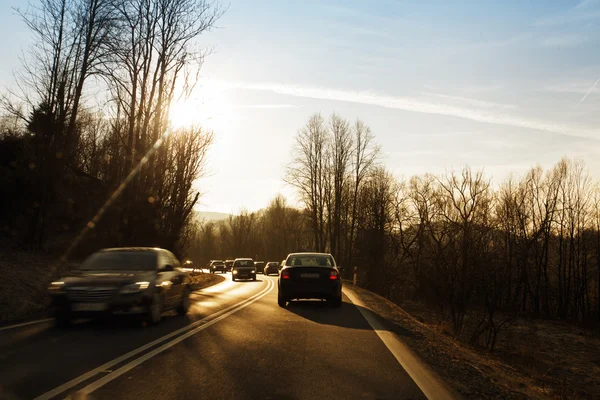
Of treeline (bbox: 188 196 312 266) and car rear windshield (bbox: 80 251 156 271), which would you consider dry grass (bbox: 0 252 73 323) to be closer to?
car rear windshield (bbox: 80 251 156 271)

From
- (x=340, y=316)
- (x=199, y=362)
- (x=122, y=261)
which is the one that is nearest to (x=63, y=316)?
(x=122, y=261)

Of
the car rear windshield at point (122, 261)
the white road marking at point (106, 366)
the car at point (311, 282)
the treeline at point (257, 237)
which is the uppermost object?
the treeline at point (257, 237)

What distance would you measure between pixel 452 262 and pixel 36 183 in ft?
78.9

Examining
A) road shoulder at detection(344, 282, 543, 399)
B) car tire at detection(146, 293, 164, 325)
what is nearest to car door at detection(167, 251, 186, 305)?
car tire at detection(146, 293, 164, 325)

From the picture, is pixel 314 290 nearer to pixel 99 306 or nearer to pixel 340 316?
pixel 340 316

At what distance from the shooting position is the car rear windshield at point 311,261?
16031mm

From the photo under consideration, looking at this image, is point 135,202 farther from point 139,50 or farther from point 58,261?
point 139,50

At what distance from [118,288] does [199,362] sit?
3550 millimetres

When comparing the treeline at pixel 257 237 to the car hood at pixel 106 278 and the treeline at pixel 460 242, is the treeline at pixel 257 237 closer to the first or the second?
the treeline at pixel 460 242

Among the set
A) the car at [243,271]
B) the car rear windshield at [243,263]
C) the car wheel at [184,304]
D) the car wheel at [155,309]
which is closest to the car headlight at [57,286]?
the car wheel at [155,309]

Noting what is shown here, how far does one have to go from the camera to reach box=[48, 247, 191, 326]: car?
9461mm

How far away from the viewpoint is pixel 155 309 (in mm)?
10359

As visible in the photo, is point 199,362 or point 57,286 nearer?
point 199,362

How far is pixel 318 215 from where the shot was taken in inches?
2341
